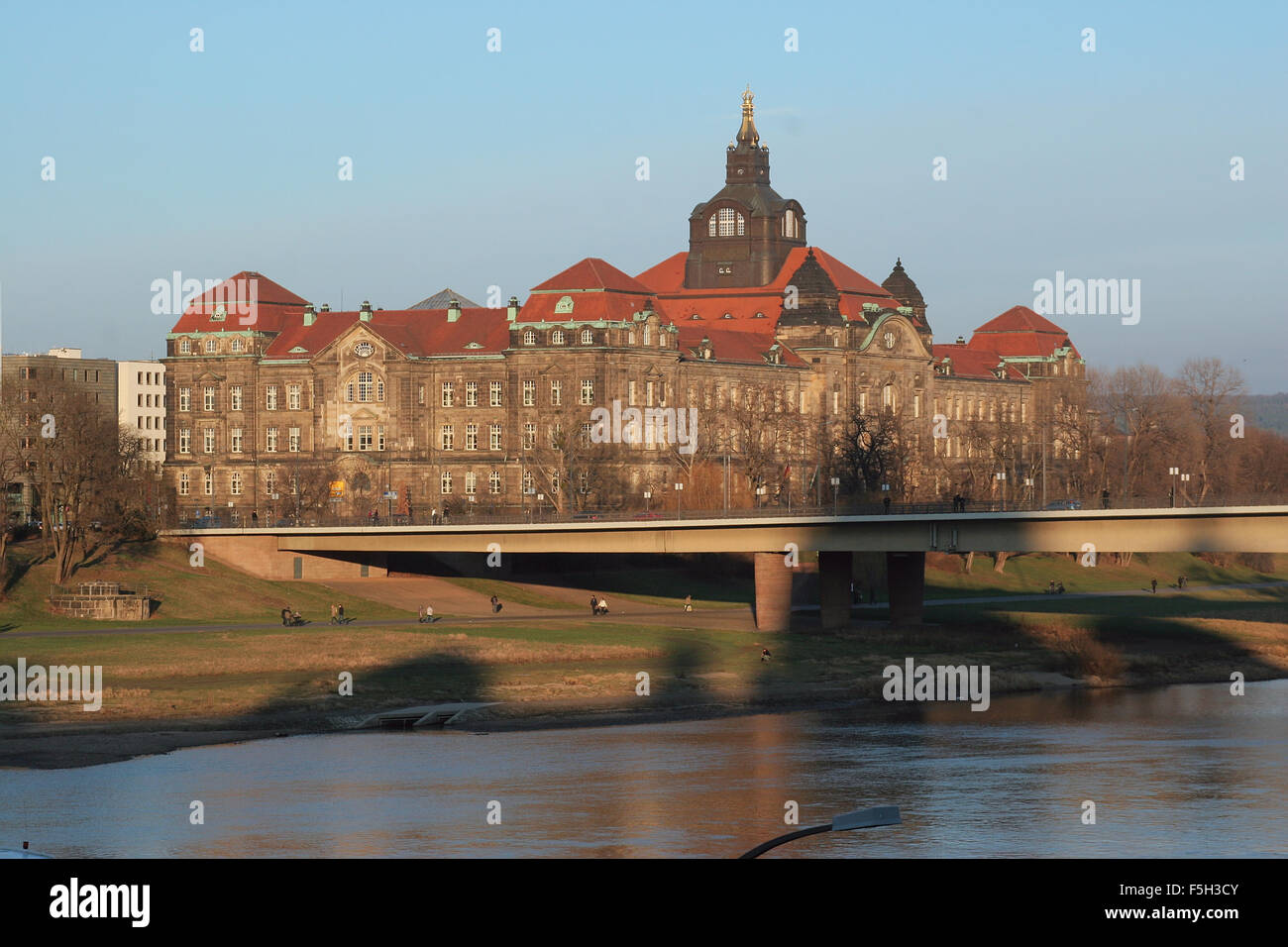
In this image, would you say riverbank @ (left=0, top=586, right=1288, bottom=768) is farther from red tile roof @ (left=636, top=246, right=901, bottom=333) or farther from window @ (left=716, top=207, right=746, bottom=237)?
window @ (left=716, top=207, right=746, bottom=237)

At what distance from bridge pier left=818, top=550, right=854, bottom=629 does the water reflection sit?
26335 mm

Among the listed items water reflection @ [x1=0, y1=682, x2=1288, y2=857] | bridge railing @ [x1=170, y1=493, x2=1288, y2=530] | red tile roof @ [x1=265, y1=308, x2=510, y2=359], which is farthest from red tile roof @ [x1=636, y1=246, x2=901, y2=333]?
water reflection @ [x1=0, y1=682, x2=1288, y2=857]

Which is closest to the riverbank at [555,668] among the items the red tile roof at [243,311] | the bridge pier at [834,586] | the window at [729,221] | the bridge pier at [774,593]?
the bridge pier at [834,586]

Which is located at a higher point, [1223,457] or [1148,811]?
[1223,457]

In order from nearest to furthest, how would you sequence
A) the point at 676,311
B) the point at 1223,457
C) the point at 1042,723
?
the point at 1042,723 < the point at 1223,457 < the point at 676,311

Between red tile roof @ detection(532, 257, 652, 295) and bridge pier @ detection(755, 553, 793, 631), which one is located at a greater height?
red tile roof @ detection(532, 257, 652, 295)

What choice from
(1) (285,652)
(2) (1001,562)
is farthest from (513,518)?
(2) (1001,562)

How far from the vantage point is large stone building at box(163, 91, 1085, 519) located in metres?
155

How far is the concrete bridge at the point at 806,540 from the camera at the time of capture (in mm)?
79625

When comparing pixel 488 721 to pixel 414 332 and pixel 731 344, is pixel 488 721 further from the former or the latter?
pixel 731 344
